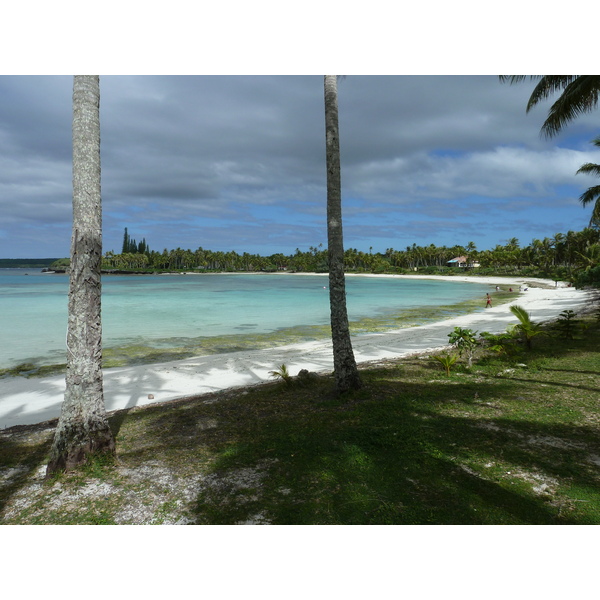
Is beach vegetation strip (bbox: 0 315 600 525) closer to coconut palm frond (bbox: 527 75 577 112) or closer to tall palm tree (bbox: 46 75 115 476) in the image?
tall palm tree (bbox: 46 75 115 476)

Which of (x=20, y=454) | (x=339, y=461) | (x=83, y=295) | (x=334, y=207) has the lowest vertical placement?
(x=20, y=454)

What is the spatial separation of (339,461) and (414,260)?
422 feet

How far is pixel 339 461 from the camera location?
440 centimetres

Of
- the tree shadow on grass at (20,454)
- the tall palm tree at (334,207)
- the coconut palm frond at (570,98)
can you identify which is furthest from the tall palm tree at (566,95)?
the tree shadow on grass at (20,454)

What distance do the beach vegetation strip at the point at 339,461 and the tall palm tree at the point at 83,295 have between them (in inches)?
12.5

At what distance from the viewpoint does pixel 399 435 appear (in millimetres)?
5043

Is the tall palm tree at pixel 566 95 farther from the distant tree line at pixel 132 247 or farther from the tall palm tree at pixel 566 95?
the distant tree line at pixel 132 247

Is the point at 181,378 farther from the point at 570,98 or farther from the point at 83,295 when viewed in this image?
the point at 570,98

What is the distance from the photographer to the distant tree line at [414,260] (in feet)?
186

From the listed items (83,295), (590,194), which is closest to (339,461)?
(83,295)

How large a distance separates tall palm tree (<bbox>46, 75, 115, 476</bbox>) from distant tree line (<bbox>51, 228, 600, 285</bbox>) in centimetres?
1941

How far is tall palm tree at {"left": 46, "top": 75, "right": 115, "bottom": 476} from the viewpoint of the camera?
14.1 ft
